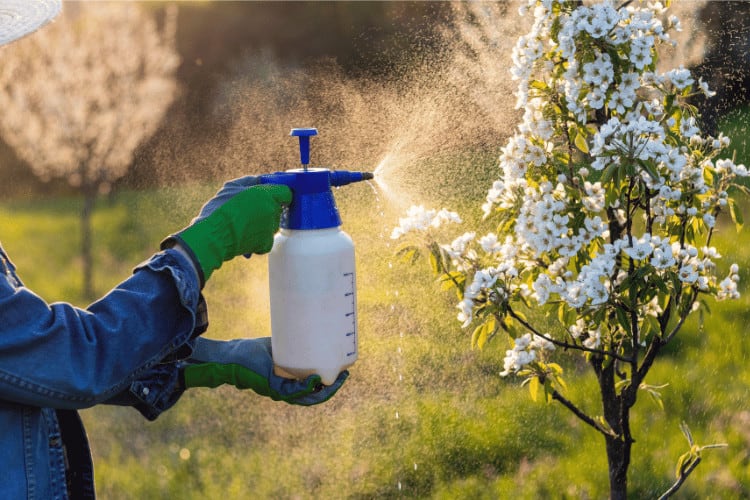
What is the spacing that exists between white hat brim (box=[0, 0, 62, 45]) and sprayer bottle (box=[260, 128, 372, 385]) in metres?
0.54

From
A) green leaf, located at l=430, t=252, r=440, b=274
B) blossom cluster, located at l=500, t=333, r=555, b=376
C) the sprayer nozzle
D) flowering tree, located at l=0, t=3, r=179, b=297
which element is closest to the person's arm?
the sprayer nozzle

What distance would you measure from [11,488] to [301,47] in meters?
6.59

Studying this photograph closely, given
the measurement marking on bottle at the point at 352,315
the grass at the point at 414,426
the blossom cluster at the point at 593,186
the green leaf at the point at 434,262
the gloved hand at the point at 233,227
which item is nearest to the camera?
the gloved hand at the point at 233,227

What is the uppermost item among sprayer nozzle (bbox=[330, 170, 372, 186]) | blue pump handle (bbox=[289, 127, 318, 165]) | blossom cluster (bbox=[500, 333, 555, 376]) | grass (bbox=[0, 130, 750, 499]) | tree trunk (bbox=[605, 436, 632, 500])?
blue pump handle (bbox=[289, 127, 318, 165])

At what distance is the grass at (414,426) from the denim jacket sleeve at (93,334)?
2.37 meters

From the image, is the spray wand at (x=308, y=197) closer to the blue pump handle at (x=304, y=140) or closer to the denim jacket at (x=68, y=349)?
the blue pump handle at (x=304, y=140)

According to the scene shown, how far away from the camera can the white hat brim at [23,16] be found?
1.58 m

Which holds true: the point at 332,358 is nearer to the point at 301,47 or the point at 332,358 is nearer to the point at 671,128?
the point at 671,128

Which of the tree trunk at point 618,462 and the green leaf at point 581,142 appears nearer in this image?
the green leaf at point 581,142

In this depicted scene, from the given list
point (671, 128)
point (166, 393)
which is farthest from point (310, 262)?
point (671, 128)

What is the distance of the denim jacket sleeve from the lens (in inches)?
54.6

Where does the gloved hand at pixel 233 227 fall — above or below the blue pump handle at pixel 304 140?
below

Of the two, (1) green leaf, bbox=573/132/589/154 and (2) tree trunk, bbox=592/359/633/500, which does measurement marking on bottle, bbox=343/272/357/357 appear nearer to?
(1) green leaf, bbox=573/132/589/154

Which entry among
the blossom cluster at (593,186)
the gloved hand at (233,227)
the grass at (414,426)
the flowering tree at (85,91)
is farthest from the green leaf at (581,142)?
the flowering tree at (85,91)
